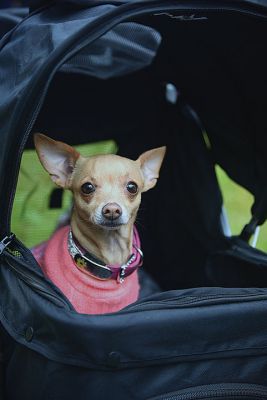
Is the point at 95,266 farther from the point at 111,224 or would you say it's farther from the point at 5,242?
the point at 5,242

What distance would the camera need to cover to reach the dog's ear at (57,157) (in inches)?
67.7

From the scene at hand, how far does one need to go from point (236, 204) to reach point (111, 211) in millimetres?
894

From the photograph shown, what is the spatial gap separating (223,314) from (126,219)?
0.55 metres

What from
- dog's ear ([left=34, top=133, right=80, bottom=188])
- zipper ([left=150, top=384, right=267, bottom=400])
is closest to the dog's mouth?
dog's ear ([left=34, top=133, right=80, bottom=188])

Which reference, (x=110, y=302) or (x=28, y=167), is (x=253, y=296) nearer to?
(x=110, y=302)

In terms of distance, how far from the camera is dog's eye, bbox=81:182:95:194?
1764 mm

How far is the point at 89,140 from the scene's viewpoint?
2361mm

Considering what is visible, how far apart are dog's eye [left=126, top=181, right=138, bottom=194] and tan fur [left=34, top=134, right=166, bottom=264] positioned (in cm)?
1

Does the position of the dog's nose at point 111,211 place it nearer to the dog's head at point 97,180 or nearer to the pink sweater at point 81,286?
the dog's head at point 97,180

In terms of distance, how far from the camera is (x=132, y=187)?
5.98 ft

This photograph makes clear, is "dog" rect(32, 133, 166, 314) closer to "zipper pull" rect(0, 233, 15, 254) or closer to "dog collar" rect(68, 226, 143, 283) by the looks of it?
"dog collar" rect(68, 226, 143, 283)

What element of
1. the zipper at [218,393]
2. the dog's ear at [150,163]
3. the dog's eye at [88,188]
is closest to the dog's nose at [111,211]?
the dog's eye at [88,188]

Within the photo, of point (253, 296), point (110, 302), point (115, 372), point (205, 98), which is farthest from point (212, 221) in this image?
point (115, 372)

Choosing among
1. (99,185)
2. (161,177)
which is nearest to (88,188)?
(99,185)
